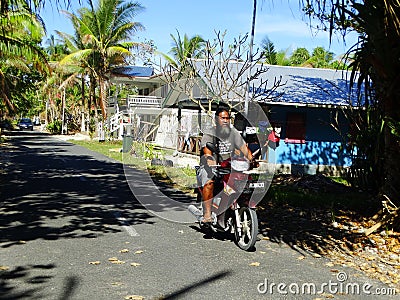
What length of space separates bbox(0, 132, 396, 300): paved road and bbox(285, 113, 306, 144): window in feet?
36.8

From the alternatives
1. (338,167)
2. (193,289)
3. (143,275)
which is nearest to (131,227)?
(143,275)

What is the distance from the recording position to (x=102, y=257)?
6539mm

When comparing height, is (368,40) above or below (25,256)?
above

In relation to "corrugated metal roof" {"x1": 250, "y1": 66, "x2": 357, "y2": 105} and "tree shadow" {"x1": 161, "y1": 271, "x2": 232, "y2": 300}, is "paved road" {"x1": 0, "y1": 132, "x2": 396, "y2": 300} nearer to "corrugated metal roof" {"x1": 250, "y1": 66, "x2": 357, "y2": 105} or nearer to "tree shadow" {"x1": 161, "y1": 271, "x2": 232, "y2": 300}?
"tree shadow" {"x1": 161, "y1": 271, "x2": 232, "y2": 300}

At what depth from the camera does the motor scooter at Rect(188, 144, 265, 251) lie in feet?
23.3

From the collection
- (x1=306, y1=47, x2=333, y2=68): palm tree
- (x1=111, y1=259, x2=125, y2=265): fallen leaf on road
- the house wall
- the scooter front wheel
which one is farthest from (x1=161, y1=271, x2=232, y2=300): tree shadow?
(x1=306, y1=47, x2=333, y2=68): palm tree

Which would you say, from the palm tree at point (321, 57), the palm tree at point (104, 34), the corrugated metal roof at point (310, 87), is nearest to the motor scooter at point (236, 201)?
the corrugated metal roof at point (310, 87)

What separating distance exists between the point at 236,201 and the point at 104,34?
108 ft

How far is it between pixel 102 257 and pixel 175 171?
39.6ft

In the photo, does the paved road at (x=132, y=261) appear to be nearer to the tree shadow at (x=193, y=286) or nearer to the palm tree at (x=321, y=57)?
the tree shadow at (x=193, y=286)

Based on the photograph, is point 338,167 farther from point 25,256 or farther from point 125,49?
point 125,49

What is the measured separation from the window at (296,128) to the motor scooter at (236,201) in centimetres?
1327

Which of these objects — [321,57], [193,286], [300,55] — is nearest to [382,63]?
[193,286]

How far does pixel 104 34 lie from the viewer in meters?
37.9
